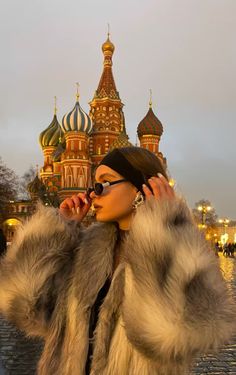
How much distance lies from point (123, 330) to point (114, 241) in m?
0.42

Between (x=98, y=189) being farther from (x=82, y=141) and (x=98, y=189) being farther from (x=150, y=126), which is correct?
(x=150, y=126)

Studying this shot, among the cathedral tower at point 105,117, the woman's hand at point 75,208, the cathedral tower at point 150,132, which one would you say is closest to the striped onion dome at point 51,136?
the cathedral tower at point 105,117

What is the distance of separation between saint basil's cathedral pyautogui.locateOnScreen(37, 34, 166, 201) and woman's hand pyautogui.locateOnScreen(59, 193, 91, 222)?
41325 mm

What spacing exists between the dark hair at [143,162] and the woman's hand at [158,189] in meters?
0.11

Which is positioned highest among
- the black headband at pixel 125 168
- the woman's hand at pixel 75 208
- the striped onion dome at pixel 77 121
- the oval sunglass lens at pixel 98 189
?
the striped onion dome at pixel 77 121

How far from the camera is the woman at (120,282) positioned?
57.3 inches

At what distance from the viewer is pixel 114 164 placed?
6.25 feet

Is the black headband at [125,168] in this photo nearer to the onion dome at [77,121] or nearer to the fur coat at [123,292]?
the fur coat at [123,292]

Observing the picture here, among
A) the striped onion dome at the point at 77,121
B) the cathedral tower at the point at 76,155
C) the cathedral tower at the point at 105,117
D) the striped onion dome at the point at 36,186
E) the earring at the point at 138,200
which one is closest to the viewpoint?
the earring at the point at 138,200

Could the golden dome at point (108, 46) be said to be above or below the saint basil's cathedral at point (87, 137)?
above

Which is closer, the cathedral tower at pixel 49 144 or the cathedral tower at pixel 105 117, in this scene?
the cathedral tower at pixel 105 117

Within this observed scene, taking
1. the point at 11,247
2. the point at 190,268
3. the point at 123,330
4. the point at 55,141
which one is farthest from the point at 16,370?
the point at 55,141

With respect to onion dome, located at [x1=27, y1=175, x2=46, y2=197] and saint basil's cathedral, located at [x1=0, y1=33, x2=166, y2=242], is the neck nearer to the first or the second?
saint basil's cathedral, located at [x1=0, y1=33, x2=166, y2=242]

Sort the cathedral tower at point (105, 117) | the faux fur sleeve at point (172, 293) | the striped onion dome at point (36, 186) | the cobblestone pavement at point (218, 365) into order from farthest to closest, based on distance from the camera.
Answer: the cathedral tower at point (105, 117)
the striped onion dome at point (36, 186)
the cobblestone pavement at point (218, 365)
the faux fur sleeve at point (172, 293)
